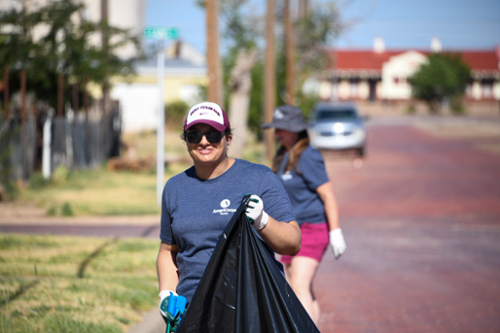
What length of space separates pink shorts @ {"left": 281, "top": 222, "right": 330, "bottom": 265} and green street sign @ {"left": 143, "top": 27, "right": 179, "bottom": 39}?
644 centimetres

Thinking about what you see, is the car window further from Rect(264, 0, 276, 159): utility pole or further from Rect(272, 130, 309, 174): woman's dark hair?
Rect(272, 130, 309, 174): woman's dark hair

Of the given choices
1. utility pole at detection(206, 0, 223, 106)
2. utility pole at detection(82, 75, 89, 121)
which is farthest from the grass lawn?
utility pole at detection(82, 75, 89, 121)

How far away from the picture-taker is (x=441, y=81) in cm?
6806

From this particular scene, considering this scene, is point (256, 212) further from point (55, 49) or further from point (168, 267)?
point (55, 49)

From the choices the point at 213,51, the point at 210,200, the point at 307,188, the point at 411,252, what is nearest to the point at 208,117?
the point at 210,200

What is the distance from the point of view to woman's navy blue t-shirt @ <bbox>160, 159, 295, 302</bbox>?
9.75 feet

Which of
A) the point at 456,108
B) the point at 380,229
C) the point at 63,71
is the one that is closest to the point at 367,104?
the point at 456,108

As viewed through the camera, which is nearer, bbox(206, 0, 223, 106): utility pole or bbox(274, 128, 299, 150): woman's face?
bbox(274, 128, 299, 150): woman's face

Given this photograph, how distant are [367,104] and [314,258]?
249ft

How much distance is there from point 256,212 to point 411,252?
20.7 feet

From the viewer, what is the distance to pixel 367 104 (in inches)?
3103

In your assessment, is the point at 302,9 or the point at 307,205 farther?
the point at 302,9

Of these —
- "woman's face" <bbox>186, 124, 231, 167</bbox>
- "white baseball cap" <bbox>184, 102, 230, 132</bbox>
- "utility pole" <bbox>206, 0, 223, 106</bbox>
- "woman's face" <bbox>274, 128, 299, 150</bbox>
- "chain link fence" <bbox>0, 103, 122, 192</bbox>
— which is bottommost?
"chain link fence" <bbox>0, 103, 122, 192</bbox>

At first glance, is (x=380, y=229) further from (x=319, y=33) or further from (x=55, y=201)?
(x=319, y=33)
